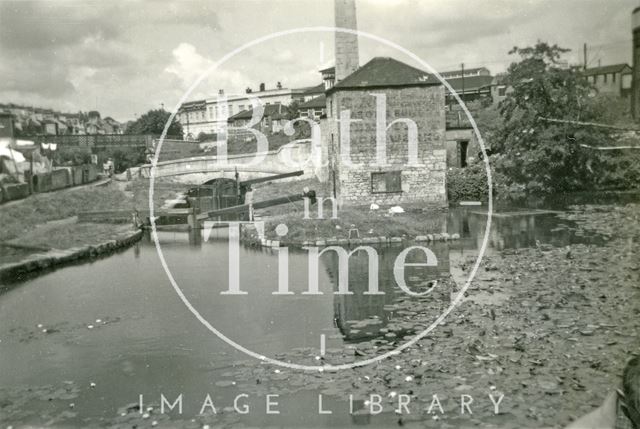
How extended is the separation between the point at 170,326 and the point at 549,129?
20.3m

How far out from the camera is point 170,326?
1055 cm

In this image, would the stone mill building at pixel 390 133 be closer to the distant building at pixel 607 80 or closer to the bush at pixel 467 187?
the bush at pixel 467 187

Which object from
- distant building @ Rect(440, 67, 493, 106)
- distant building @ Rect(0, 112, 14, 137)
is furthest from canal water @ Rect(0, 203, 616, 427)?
distant building @ Rect(440, 67, 493, 106)

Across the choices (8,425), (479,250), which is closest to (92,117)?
(479,250)

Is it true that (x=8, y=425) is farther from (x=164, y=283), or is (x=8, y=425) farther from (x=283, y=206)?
(x=283, y=206)

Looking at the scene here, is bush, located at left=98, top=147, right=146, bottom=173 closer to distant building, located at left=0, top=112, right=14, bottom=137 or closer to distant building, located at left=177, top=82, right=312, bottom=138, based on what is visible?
distant building, located at left=177, top=82, right=312, bottom=138

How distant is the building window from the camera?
2420cm

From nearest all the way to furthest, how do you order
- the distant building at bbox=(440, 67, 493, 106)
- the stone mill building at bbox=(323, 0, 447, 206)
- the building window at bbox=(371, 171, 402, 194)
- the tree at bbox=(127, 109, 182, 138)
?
the stone mill building at bbox=(323, 0, 447, 206)
the building window at bbox=(371, 171, 402, 194)
the tree at bbox=(127, 109, 182, 138)
the distant building at bbox=(440, 67, 493, 106)

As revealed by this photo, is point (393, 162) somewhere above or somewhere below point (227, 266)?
above

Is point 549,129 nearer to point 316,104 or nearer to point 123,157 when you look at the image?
point 123,157

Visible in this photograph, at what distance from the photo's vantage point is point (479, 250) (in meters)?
16.4

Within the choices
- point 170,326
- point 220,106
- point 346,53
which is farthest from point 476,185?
point 220,106

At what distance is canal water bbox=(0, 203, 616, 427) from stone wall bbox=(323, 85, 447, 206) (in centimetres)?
655

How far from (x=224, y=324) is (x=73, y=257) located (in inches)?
358
